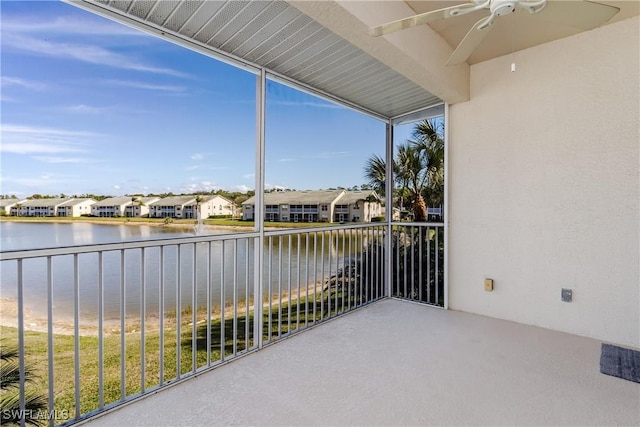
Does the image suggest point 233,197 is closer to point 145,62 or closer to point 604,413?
point 145,62

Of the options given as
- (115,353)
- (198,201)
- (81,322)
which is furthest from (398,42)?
(115,353)

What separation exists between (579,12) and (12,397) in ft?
12.4

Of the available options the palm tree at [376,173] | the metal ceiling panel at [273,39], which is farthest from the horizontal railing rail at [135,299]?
the metal ceiling panel at [273,39]

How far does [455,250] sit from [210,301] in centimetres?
258

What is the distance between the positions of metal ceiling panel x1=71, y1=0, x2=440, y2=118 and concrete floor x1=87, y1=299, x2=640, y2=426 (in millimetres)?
2315

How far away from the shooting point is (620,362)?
2375 mm

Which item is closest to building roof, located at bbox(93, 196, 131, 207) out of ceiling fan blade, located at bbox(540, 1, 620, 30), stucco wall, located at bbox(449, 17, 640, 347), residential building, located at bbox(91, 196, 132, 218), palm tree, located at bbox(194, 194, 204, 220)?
residential building, located at bbox(91, 196, 132, 218)

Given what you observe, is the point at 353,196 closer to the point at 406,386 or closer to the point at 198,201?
the point at 198,201

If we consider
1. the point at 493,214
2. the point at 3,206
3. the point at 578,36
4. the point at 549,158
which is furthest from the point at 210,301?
the point at 578,36

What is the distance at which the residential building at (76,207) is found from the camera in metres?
1.86

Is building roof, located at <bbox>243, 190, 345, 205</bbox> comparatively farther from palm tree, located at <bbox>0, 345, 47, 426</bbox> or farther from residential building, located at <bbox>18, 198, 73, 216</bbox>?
palm tree, located at <bbox>0, 345, 47, 426</bbox>

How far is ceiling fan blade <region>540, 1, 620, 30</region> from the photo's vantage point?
1.68 m

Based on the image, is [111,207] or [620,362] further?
[620,362]

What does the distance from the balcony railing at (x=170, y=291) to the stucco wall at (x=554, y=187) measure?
0.60 meters
